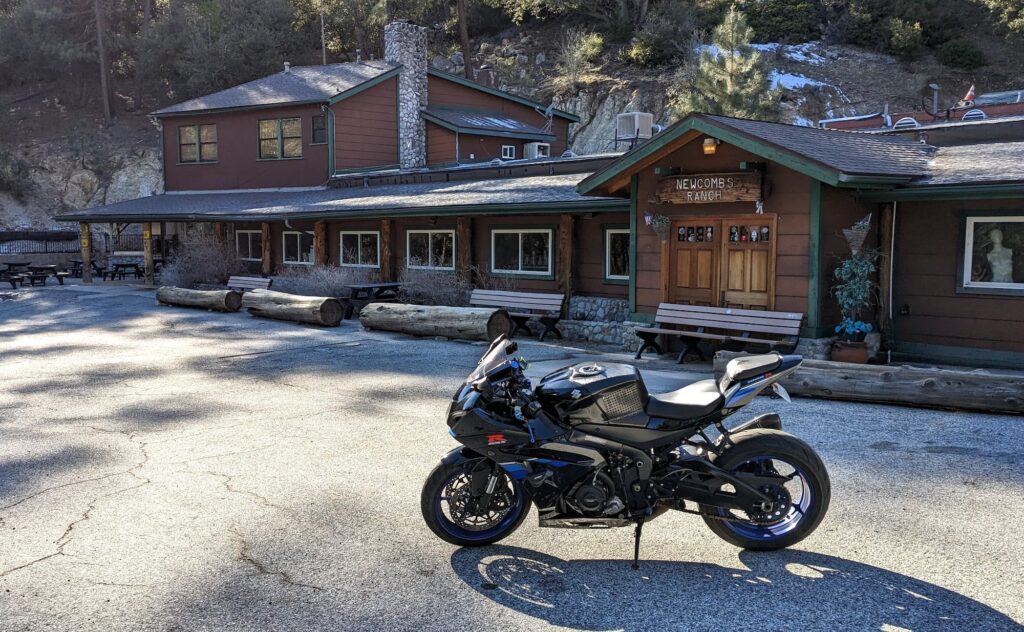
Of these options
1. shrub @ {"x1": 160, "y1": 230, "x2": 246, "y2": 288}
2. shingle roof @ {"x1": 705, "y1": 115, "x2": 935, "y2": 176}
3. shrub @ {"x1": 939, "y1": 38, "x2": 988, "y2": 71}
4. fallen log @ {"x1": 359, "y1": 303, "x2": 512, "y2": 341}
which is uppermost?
shrub @ {"x1": 939, "y1": 38, "x2": 988, "y2": 71}

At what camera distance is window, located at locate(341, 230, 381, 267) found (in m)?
21.2

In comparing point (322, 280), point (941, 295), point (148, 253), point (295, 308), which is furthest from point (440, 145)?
point (941, 295)

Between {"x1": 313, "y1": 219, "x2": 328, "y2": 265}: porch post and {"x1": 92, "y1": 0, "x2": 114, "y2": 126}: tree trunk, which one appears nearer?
{"x1": 313, "y1": 219, "x2": 328, "y2": 265}: porch post

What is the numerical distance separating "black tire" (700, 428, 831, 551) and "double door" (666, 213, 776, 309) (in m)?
7.63

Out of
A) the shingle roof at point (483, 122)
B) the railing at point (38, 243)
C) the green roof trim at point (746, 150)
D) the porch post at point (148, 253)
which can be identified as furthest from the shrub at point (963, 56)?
the railing at point (38, 243)

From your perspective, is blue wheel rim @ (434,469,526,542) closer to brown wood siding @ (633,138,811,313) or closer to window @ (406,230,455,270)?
brown wood siding @ (633,138,811,313)

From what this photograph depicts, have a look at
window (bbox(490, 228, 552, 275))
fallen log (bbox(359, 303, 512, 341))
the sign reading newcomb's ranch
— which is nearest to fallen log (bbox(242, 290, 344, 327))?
fallen log (bbox(359, 303, 512, 341))

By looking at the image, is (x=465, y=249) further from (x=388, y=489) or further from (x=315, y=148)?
(x=388, y=489)

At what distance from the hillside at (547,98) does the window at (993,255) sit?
1972 cm

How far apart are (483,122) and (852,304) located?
1836 cm

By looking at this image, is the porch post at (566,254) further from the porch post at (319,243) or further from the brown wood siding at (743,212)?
the porch post at (319,243)

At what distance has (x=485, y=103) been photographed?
98.9 ft

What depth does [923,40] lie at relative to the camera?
37.0 meters

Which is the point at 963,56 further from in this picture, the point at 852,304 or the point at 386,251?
the point at 852,304
